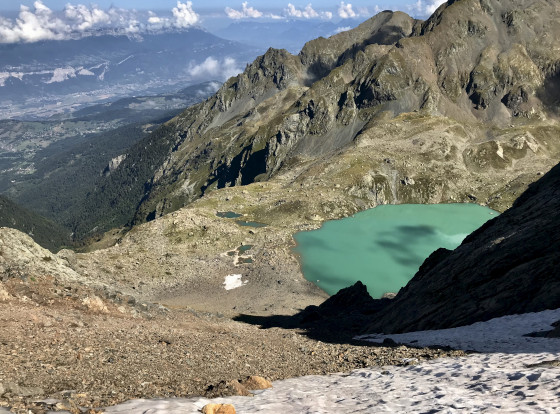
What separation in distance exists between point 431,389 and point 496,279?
76.8ft

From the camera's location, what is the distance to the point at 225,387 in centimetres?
1933

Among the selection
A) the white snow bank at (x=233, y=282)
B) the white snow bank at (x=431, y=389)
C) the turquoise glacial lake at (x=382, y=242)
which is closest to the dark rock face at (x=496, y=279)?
the white snow bank at (x=431, y=389)

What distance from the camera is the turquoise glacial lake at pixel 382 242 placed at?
108 meters

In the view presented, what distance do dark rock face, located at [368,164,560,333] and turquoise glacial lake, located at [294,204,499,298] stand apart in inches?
2053

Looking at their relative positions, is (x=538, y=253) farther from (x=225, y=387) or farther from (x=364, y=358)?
(x=225, y=387)

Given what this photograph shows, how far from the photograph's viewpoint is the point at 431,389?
18.9 metres

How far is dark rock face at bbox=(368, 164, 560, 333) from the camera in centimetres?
3300

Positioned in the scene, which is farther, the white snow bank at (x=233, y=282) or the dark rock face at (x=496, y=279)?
the white snow bank at (x=233, y=282)

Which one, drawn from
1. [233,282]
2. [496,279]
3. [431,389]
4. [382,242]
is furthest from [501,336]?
[382,242]

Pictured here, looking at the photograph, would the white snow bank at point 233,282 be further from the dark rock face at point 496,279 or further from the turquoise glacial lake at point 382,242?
the dark rock face at point 496,279

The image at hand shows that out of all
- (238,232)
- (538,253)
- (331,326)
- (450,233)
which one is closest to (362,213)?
(450,233)

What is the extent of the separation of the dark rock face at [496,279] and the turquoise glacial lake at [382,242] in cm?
5214

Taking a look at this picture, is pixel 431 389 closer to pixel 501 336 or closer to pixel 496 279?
pixel 501 336

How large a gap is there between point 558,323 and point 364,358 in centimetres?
1333
